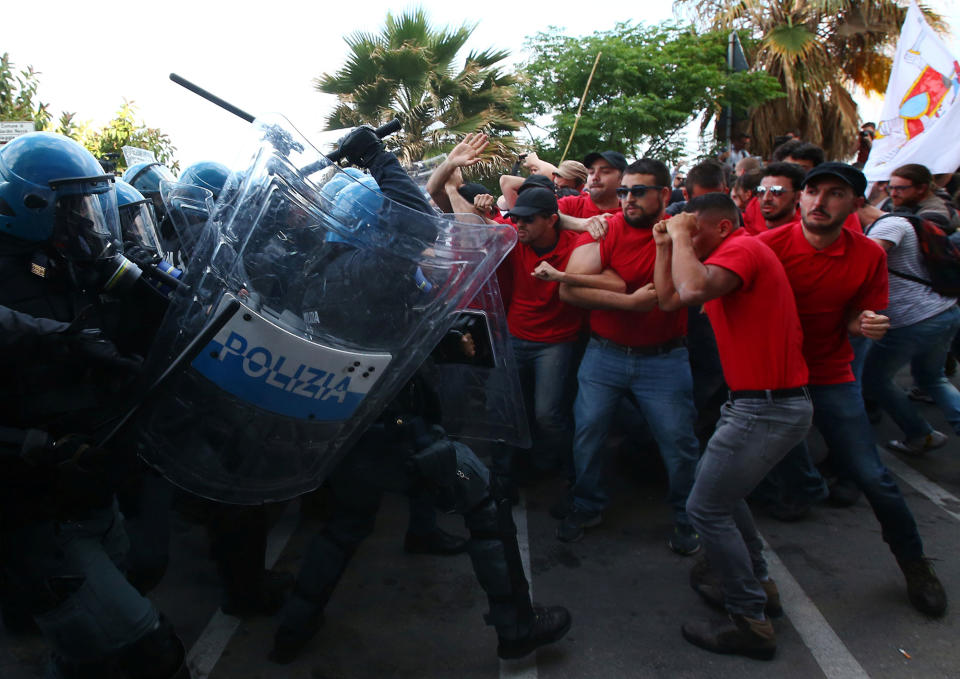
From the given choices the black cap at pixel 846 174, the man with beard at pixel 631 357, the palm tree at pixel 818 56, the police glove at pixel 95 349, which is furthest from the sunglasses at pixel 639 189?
the palm tree at pixel 818 56

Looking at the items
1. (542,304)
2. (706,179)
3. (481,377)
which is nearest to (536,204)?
(542,304)

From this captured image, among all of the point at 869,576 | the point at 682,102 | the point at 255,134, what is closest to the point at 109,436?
the point at 255,134

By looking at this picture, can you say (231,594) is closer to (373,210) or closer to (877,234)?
(373,210)

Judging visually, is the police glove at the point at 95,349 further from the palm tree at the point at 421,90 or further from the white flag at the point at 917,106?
the palm tree at the point at 421,90

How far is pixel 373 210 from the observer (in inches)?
75.0

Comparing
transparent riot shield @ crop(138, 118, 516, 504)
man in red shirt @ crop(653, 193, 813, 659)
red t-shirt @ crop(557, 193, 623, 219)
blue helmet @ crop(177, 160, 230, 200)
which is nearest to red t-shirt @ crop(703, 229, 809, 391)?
man in red shirt @ crop(653, 193, 813, 659)

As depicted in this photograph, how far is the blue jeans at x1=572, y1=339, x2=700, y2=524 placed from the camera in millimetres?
3332

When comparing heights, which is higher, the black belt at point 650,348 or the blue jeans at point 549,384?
the black belt at point 650,348

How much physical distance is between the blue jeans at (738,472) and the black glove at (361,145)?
1633 millimetres

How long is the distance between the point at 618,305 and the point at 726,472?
1.08 m

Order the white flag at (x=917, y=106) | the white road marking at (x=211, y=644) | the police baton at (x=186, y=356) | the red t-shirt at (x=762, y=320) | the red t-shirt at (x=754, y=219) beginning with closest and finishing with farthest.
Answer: the police baton at (x=186, y=356), the red t-shirt at (x=762, y=320), the white road marking at (x=211, y=644), the red t-shirt at (x=754, y=219), the white flag at (x=917, y=106)

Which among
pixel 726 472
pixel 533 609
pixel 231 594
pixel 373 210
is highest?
pixel 373 210

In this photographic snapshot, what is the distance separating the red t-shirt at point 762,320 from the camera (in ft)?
8.08

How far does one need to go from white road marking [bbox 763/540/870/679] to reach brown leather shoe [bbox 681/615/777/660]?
0.18 meters
